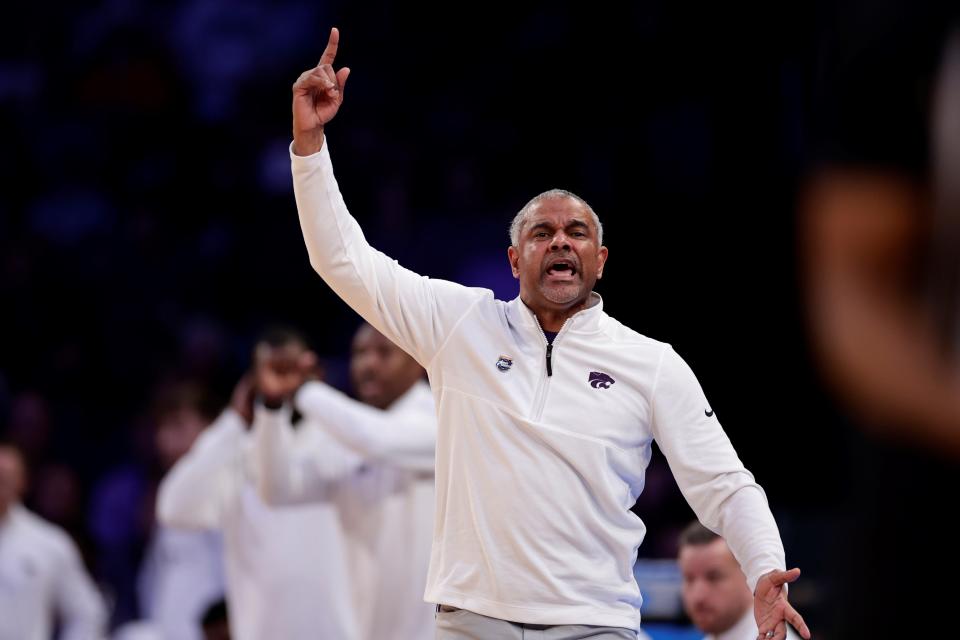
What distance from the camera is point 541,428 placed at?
12.1 feet

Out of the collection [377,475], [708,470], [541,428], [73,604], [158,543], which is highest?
[541,428]

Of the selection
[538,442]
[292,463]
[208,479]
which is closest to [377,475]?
[292,463]

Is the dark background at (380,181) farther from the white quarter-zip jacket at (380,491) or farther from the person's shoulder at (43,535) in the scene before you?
the white quarter-zip jacket at (380,491)

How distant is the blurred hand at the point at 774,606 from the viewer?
3.52 metres

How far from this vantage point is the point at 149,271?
11.0m

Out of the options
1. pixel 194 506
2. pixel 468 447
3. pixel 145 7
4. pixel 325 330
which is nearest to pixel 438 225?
pixel 325 330

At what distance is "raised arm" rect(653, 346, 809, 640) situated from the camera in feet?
12.3

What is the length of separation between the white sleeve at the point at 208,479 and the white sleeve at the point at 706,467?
8.91 feet

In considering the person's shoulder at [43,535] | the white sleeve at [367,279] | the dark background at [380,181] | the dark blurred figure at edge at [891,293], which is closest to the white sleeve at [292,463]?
the white sleeve at [367,279]

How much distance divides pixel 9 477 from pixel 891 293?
742cm

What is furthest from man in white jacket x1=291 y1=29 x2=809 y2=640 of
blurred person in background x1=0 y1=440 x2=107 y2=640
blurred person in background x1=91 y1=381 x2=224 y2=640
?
blurred person in background x1=0 y1=440 x2=107 y2=640

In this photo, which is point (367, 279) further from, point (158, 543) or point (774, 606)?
point (158, 543)

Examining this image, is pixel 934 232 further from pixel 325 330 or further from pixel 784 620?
pixel 325 330

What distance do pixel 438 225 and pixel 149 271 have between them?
2.44m
